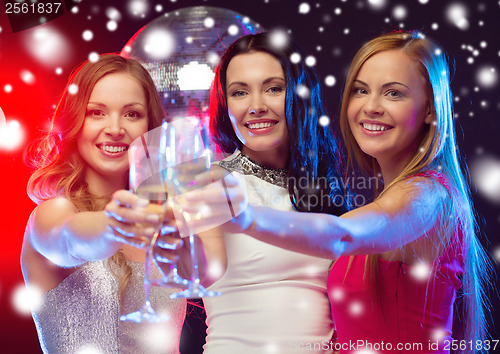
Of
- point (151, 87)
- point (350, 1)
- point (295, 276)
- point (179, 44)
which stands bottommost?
point (295, 276)

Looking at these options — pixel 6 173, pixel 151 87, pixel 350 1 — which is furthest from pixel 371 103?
pixel 6 173

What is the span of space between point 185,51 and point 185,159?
0.60 meters

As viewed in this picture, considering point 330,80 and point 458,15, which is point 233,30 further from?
point 458,15

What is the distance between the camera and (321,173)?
219 centimetres

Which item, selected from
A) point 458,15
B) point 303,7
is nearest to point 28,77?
point 303,7

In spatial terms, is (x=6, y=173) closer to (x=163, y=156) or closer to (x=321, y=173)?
(x=321, y=173)

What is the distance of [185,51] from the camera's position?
5.66ft

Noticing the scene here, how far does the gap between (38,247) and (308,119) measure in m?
1.08

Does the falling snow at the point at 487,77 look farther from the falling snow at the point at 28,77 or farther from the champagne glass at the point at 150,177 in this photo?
the falling snow at the point at 28,77

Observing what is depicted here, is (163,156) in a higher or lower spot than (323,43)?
lower

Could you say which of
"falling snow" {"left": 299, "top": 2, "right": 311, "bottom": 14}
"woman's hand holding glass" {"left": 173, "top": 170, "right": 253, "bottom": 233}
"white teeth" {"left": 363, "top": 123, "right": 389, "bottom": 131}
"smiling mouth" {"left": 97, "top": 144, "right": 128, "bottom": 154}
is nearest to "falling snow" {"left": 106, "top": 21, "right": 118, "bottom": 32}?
"falling snow" {"left": 299, "top": 2, "right": 311, "bottom": 14}

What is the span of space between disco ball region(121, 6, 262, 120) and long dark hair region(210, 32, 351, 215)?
188mm

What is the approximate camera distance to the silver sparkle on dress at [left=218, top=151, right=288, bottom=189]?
211 centimetres

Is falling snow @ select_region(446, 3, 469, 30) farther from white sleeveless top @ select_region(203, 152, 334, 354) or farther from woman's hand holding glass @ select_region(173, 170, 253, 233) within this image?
woman's hand holding glass @ select_region(173, 170, 253, 233)
